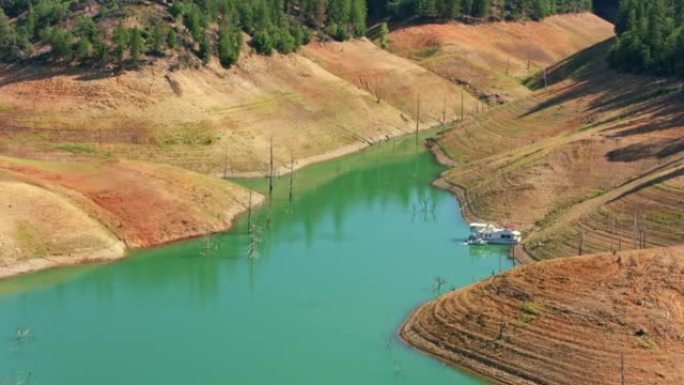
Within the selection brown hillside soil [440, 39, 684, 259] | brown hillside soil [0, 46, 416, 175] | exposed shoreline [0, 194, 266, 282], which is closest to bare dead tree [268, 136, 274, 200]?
brown hillside soil [0, 46, 416, 175]

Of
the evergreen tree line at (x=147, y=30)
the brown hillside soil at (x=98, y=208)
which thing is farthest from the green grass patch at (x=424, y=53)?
the brown hillside soil at (x=98, y=208)

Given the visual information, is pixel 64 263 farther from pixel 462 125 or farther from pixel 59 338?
pixel 462 125

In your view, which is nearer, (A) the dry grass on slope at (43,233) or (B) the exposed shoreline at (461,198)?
(A) the dry grass on slope at (43,233)

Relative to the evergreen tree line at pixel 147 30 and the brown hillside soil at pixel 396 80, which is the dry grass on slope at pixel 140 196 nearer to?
the evergreen tree line at pixel 147 30

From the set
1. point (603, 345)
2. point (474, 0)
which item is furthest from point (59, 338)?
point (474, 0)

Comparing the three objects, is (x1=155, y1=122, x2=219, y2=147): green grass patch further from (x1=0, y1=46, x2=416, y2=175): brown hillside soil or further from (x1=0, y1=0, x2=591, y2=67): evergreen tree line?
(x1=0, y1=0, x2=591, y2=67): evergreen tree line

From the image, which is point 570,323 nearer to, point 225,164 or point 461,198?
point 461,198

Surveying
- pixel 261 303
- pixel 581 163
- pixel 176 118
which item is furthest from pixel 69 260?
pixel 581 163
